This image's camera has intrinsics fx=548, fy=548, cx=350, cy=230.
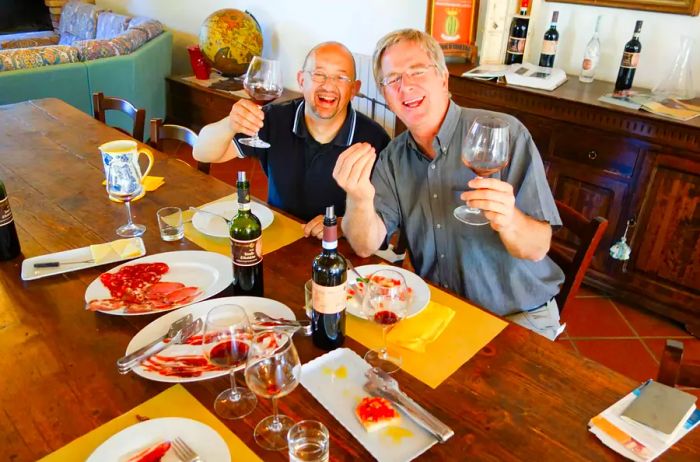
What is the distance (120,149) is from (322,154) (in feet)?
2.12

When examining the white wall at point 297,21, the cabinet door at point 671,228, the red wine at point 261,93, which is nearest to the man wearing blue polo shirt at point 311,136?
the red wine at point 261,93

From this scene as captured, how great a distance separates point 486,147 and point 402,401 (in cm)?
66

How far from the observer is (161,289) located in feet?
4.36

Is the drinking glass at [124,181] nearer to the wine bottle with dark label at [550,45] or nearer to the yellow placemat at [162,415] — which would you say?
the yellow placemat at [162,415]

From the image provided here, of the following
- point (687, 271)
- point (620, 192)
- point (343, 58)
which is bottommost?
point (687, 271)

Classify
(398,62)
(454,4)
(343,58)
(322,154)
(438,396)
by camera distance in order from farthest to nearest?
(454,4), (322,154), (343,58), (398,62), (438,396)

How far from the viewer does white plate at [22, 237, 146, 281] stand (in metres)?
1.37

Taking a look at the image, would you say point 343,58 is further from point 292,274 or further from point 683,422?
point 683,422

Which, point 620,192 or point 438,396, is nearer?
point 438,396

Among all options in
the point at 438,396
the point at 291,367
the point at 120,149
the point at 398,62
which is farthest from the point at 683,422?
the point at 120,149

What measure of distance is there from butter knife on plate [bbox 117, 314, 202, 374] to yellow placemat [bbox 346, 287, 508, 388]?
1.11 ft

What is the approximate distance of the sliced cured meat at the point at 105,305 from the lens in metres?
1.23

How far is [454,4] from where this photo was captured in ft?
9.73

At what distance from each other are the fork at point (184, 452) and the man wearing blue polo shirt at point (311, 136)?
38.1 inches
